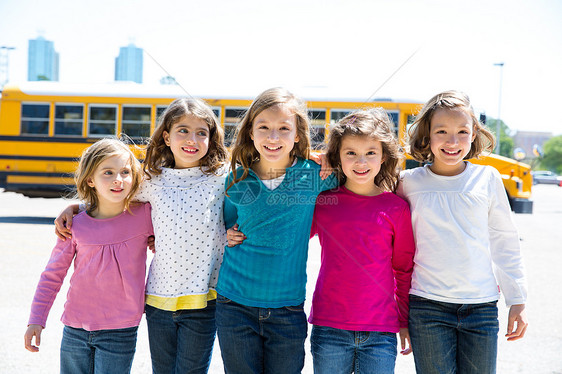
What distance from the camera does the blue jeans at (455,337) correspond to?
5.75 feet

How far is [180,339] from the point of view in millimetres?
1949

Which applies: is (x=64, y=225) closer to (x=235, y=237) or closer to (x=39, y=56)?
(x=235, y=237)

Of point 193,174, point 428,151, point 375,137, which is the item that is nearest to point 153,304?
point 193,174

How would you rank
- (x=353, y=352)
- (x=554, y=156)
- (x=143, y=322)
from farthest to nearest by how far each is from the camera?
(x=554, y=156), (x=143, y=322), (x=353, y=352)

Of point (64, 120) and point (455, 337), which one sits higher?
point (64, 120)

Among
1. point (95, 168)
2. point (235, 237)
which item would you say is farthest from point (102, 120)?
point (235, 237)

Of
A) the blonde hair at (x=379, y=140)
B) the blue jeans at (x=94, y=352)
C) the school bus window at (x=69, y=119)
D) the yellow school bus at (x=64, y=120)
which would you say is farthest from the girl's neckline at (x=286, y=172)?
the school bus window at (x=69, y=119)

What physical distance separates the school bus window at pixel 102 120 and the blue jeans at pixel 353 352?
741 centimetres

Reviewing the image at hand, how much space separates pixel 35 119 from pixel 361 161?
8.29 metres

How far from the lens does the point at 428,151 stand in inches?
83.4

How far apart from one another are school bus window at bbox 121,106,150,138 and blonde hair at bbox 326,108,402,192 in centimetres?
664

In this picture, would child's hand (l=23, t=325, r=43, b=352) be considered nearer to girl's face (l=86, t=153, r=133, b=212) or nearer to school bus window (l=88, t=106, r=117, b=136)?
girl's face (l=86, t=153, r=133, b=212)

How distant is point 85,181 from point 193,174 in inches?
20.0

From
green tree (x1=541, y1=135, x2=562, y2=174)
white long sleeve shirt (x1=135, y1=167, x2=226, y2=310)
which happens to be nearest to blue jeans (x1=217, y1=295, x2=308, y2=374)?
white long sleeve shirt (x1=135, y1=167, x2=226, y2=310)
